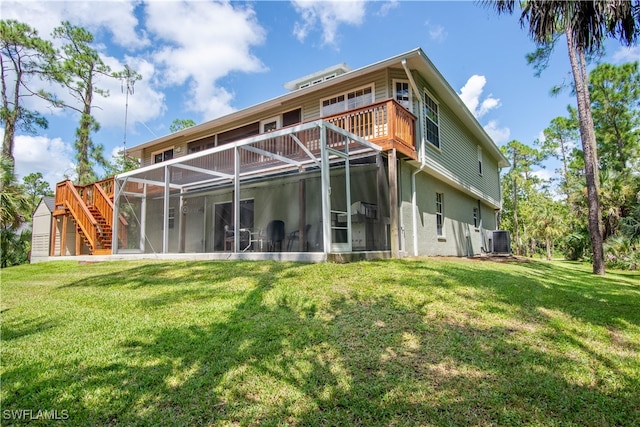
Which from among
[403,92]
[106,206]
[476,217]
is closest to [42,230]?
[106,206]

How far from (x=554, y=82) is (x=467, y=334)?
15.4 m

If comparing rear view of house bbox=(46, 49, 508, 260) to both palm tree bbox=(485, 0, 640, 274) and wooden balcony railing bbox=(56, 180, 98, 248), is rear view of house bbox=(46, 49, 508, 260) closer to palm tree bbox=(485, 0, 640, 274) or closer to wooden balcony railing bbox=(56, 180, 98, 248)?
wooden balcony railing bbox=(56, 180, 98, 248)

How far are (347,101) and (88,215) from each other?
901 cm

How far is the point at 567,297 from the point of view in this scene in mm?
4699

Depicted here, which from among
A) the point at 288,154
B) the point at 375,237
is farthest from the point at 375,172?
the point at 288,154

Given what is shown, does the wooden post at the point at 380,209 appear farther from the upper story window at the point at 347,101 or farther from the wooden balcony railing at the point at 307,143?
the upper story window at the point at 347,101

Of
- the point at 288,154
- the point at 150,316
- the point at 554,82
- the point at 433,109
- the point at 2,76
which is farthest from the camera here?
the point at 2,76

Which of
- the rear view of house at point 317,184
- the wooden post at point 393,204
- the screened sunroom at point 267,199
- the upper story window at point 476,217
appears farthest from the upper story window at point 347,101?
the upper story window at point 476,217

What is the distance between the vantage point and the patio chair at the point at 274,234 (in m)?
9.34

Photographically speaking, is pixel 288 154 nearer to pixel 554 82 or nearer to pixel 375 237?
pixel 375 237

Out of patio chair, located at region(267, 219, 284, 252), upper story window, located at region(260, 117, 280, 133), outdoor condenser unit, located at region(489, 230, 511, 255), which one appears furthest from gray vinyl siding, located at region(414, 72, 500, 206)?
upper story window, located at region(260, 117, 280, 133)

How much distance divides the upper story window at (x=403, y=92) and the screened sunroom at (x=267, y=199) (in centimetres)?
208

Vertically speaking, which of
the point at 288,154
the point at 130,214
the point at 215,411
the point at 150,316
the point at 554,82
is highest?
the point at 554,82

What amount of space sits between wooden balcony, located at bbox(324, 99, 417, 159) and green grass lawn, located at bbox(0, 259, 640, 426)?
419 cm
